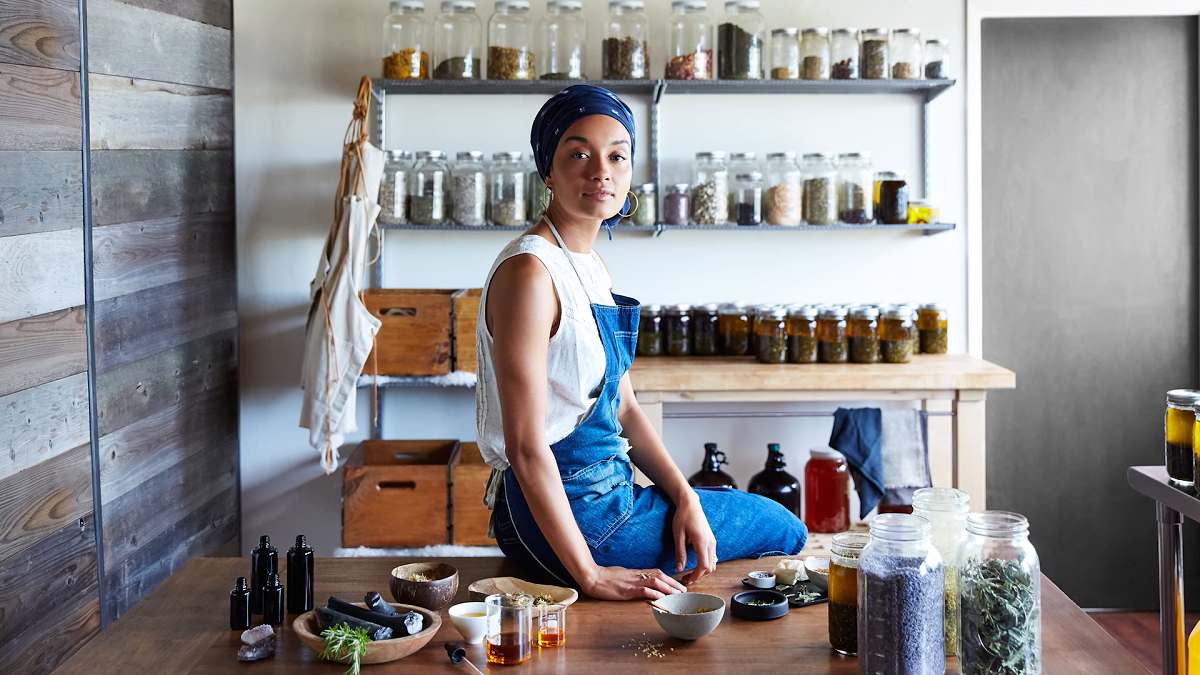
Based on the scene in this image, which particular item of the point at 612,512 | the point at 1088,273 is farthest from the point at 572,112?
the point at 1088,273

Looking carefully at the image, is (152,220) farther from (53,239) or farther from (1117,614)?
(1117,614)

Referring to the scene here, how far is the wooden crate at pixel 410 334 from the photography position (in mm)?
3516

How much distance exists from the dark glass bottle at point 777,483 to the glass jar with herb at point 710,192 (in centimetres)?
73

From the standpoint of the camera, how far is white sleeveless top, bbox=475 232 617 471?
2.05 meters

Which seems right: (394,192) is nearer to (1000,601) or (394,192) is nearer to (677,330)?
(677,330)

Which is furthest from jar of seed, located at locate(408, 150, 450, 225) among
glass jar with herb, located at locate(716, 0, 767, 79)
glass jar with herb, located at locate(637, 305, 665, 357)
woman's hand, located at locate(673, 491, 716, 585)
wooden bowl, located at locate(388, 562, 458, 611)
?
wooden bowl, located at locate(388, 562, 458, 611)

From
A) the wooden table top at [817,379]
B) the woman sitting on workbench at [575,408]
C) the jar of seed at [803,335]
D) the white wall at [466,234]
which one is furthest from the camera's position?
the white wall at [466,234]

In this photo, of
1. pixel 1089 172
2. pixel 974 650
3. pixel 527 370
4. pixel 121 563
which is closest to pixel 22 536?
pixel 121 563

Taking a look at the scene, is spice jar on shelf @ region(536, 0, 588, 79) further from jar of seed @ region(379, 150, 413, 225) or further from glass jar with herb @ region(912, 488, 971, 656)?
glass jar with herb @ region(912, 488, 971, 656)

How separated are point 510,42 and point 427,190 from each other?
54 centimetres

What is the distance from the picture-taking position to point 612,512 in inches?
81.7

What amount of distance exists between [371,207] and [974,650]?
7.96 ft

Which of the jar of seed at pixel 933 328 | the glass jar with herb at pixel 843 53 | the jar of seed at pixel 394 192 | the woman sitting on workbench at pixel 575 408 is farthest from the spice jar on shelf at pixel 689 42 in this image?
the woman sitting on workbench at pixel 575 408

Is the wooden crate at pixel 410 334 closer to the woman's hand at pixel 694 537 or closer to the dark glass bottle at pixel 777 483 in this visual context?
the dark glass bottle at pixel 777 483
